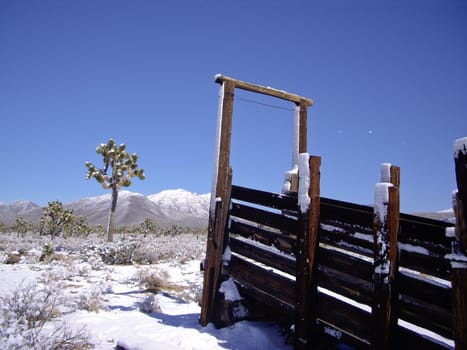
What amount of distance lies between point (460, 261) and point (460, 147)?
839mm

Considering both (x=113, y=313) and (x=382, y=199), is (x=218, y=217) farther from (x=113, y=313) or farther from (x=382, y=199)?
(x=382, y=199)

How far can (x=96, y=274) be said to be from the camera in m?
10.1

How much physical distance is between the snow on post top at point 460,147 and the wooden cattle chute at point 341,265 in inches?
1.3

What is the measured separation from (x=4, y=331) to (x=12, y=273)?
22.9ft

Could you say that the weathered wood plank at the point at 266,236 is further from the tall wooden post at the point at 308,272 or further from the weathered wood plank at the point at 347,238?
the weathered wood plank at the point at 347,238

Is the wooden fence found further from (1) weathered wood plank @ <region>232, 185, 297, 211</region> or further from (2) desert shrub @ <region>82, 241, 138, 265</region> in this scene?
(2) desert shrub @ <region>82, 241, 138, 265</region>

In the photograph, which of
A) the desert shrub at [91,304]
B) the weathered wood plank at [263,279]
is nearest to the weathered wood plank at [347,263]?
the weathered wood plank at [263,279]

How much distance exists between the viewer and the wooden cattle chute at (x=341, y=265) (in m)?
2.80

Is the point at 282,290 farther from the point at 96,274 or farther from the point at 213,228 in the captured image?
the point at 96,274

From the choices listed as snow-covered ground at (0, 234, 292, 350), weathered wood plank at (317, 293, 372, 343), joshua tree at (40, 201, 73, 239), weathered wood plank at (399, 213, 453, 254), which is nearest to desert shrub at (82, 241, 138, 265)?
snow-covered ground at (0, 234, 292, 350)

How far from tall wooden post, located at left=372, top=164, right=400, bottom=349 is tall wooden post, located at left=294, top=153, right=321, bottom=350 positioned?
2.66 ft

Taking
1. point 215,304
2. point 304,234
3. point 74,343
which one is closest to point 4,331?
point 74,343

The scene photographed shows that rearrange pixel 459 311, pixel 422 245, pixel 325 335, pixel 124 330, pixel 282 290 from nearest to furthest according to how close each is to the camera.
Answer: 1. pixel 459 311
2. pixel 422 245
3. pixel 325 335
4. pixel 282 290
5. pixel 124 330

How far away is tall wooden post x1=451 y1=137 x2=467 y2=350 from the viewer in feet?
7.59
